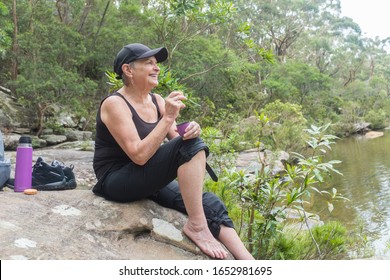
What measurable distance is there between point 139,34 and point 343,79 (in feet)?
69.4

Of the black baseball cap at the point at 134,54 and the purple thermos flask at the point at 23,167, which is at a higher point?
the black baseball cap at the point at 134,54

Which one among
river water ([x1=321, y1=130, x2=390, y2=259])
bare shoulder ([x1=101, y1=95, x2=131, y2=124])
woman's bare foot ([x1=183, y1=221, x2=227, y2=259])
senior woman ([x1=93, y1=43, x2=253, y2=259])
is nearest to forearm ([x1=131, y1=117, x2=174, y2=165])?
senior woman ([x1=93, y1=43, x2=253, y2=259])

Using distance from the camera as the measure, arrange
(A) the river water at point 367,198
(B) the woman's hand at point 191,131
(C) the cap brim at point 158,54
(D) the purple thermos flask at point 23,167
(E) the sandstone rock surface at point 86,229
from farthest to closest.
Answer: (A) the river water at point 367,198 → (D) the purple thermos flask at point 23,167 → (C) the cap brim at point 158,54 → (B) the woman's hand at point 191,131 → (E) the sandstone rock surface at point 86,229

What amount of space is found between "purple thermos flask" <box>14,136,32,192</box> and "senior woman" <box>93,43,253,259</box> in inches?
16.7

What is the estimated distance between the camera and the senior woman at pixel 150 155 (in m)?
1.92

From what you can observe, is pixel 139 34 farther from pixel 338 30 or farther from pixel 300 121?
pixel 338 30

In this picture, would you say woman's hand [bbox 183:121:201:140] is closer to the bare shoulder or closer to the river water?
the bare shoulder

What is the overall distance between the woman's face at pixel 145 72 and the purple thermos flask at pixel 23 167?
77cm

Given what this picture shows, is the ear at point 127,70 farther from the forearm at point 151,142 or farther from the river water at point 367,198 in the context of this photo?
the river water at point 367,198

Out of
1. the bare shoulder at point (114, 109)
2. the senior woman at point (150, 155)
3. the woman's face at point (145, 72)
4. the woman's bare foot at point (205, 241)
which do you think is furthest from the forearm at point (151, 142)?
the woman's bare foot at point (205, 241)

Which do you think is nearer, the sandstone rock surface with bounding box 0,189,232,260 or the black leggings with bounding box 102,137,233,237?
the sandstone rock surface with bounding box 0,189,232,260

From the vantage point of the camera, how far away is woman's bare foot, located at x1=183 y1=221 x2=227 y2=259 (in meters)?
2.00
